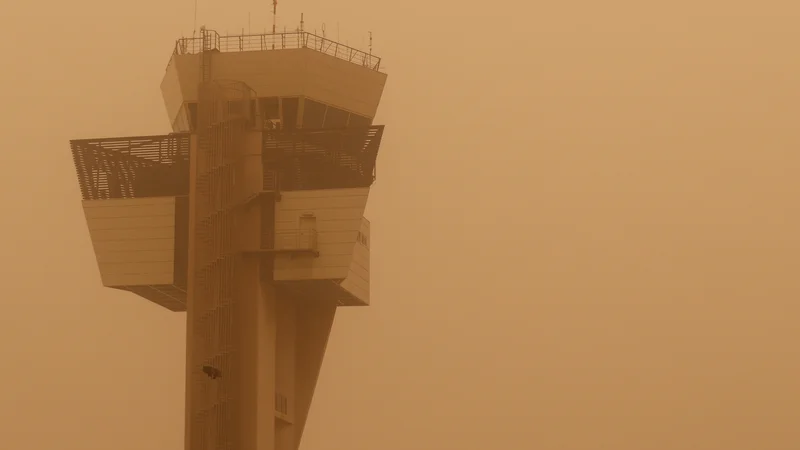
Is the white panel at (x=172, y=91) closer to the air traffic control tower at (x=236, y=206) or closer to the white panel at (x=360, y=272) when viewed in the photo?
the air traffic control tower at (x=236, y=206)

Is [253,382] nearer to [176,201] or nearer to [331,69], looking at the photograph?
[176,201]

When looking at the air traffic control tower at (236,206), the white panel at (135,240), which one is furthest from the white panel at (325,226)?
the white panel at (135,240)

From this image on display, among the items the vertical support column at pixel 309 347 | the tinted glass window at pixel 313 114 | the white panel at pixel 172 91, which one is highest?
the white panel at pixel 172 91

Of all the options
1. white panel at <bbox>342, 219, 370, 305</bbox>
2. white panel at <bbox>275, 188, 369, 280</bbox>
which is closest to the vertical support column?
white panel at <bbox>342, 219, 370, 305</bbox>

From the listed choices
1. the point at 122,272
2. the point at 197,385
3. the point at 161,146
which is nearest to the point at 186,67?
the point at 161,146

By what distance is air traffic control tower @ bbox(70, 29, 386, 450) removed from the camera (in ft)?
204

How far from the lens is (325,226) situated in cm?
6303

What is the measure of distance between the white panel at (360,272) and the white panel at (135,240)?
746cm

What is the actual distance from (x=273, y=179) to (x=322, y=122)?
3934mm

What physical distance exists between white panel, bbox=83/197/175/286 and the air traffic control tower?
0.04 m

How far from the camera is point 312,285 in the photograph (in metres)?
64.2

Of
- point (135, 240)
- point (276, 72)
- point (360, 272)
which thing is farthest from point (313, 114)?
point (135, 240)

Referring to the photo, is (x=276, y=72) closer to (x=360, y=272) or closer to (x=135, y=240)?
(x=135, y=240)

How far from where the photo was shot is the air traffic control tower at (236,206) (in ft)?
204
